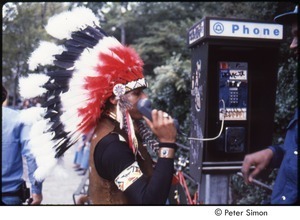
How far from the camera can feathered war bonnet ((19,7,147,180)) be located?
162cm

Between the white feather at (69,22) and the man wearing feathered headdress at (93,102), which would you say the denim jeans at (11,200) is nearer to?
the man wearing feathered headdress at (93,102)

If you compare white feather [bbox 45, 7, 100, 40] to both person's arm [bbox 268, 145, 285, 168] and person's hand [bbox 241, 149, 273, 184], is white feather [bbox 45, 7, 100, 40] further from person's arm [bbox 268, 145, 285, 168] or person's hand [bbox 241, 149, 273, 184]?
person's arm [bbox 268, 145, 285, 168]

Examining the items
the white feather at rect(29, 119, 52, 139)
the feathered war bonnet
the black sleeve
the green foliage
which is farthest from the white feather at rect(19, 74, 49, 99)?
the green foliage

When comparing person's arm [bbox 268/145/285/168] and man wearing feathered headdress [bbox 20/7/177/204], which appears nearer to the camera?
man wearing feathered headdress [bbox 20/7/177/204]

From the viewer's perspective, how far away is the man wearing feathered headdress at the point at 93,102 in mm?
1538

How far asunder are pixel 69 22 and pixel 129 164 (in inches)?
34.0

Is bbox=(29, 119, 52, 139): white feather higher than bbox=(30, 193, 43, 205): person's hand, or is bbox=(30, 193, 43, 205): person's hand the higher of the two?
bbox=(29, 119, 52, 139): white feather

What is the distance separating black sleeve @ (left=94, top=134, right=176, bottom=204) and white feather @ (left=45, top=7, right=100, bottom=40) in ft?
2.18

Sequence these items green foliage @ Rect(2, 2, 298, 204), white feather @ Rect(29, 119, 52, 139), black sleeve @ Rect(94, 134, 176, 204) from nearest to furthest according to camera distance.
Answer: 1. black sleeve @ Rect(94, 134, 176, 204)
2. white feather @ Rect(29, 119, 52, 139)
3. green foliage @ Rect(2, 2, 298, 204)

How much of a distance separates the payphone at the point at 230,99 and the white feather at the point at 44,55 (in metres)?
1.18

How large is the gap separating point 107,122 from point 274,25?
5.11 feet

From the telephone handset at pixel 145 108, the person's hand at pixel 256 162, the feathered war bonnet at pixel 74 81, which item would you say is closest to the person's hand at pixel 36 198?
the feathered war bonnet at pixel 74 81

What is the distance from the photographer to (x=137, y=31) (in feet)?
43.2
